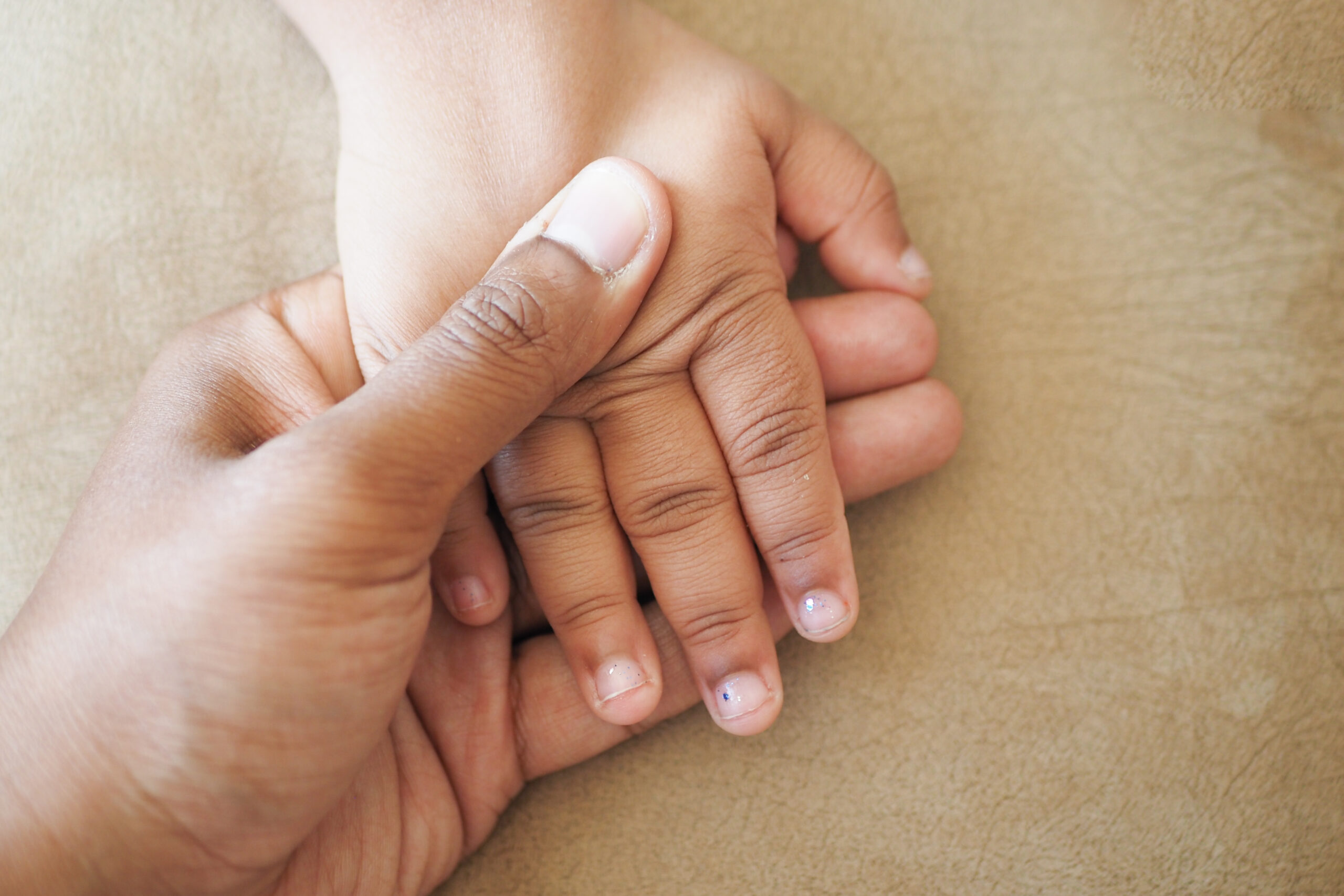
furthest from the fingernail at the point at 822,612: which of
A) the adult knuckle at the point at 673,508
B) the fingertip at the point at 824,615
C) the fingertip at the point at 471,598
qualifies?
the fingertip at the point at 471,598

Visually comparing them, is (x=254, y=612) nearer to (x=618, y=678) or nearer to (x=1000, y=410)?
(x=618, y=678)

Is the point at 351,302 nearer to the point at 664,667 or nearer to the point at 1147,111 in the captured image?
the point at 664,667

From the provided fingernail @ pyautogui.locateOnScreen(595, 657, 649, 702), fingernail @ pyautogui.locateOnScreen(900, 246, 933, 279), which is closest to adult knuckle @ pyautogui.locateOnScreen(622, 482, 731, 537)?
fingernail @ pyautogui.locateOnScreen(595, 657, 649, 702)

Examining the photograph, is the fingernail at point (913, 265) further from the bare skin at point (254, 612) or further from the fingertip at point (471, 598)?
the fingertip at point (471, 598)

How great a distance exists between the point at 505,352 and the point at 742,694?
377 mm

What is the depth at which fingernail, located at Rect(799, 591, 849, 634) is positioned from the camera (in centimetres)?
78

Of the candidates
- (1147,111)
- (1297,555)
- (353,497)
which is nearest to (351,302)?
(353,497)

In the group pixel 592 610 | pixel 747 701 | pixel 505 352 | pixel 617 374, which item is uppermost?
pixel 505 352

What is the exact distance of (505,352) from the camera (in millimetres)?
612

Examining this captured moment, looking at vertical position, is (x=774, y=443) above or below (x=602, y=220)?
below

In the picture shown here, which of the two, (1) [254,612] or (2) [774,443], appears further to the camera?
(2) [774,443]

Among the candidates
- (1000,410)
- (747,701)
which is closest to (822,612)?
(747,701)

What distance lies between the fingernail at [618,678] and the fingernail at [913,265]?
0.48 meters

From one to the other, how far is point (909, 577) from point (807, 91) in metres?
0.54
